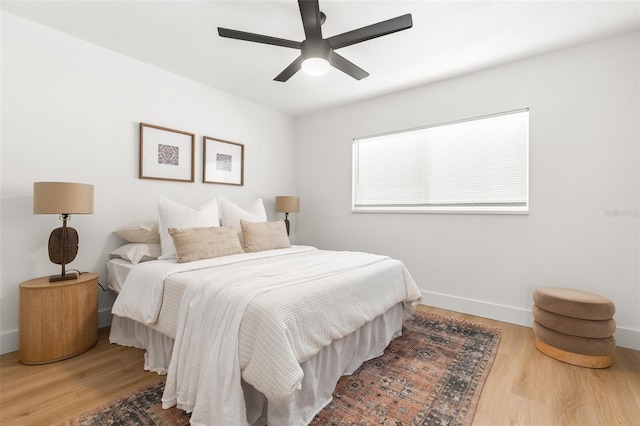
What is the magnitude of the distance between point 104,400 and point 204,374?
779 millimetres

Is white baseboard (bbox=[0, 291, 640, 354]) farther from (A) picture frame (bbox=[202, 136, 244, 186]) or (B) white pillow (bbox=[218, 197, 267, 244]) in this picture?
(A) picture frame (bbox=[202, 136, 244, 186])

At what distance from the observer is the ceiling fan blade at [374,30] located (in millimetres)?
1821

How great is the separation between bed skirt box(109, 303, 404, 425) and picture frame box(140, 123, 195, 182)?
Result: 1.49 m

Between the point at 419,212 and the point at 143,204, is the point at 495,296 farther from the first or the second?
the point at 143,204

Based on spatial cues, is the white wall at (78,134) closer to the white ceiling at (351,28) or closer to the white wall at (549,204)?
the white ceiling at (351,28)

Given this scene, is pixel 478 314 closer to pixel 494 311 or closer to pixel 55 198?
pixel 494 311

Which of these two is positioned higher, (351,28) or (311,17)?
A: (351,28)

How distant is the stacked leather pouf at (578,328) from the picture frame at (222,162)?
137 inches

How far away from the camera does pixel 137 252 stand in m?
2.56

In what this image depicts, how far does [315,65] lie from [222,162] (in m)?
2.02

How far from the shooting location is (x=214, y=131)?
3633 millimetres

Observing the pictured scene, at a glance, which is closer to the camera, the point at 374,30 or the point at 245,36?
the point at 374,30

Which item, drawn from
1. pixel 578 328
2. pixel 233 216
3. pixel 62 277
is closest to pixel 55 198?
pixel 62 277

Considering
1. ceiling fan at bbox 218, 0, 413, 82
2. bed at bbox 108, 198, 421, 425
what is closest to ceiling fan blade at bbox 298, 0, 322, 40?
ceiling fan at bbox 218, 0, 413, 82
